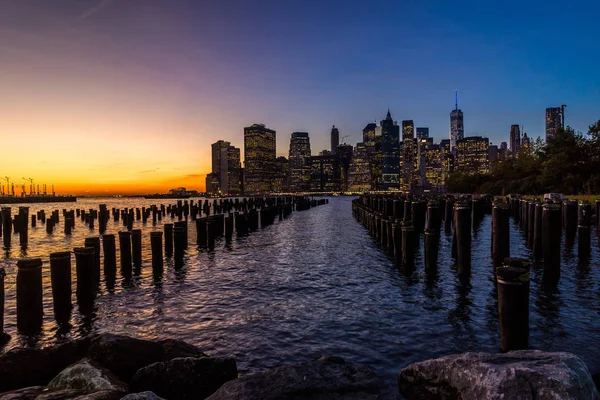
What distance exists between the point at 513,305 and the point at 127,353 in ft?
22.9

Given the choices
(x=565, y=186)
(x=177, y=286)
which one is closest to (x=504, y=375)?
(x=177, y=286)

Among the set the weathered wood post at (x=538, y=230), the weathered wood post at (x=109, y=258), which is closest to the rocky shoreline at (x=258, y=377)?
the weathered wood post at (x=109, y=258)

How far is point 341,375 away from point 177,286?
1040 centimetres

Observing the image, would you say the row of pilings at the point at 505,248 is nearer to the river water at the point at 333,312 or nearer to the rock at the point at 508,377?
the river water at the point at 333,312

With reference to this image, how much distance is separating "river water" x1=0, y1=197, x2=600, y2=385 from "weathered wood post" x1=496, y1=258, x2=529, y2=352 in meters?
1.33

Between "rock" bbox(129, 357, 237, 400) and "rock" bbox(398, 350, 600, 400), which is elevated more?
"rock" bbox(398, 350, 600, 400)

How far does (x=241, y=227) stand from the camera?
102 ft

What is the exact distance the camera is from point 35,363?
6094 millimetres

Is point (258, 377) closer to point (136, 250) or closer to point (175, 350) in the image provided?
point (175, 350)

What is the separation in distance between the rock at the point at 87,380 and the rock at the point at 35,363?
0.89 meters

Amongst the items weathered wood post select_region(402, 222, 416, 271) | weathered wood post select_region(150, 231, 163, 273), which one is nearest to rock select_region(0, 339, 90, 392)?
weathered wood post select_region(150, 231, 163, 273)

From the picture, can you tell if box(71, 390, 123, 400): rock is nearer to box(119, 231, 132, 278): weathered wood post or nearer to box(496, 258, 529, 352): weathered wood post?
box(496, 258, 529, 352): weathered wood post

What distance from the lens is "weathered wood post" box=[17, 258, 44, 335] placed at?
918 centimetres

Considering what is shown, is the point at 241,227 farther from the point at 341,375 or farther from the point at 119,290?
the point at 341,375
